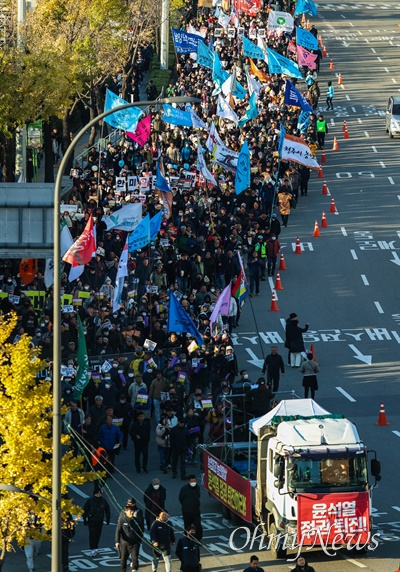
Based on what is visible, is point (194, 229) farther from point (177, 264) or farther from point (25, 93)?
point (25, 93)

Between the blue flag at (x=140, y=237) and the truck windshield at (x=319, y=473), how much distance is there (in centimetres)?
1393

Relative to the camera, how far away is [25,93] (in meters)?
51.7

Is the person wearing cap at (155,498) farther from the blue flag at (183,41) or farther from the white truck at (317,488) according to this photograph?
the blue flag at (183,41)

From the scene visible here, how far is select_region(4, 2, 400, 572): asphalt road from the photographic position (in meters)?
30.8

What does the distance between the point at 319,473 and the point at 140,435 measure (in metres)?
6.24

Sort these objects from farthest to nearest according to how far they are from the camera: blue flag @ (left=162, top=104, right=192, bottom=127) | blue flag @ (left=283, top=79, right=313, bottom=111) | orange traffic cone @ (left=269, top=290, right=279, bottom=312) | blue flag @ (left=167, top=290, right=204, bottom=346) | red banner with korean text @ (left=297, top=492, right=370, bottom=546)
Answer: blue flag @ (left=283, top=79, right=313, bottom=111), blue flag @ (left=162, top=104, right=192, bottom=127), orange traffic cone @ (left=269, top=290, right=279, bottom=312), blue flag @ (left=167, top=290, right=204, bottom=346), red banner with korean text @ (left=297, top=492, right=370, bottom=546)

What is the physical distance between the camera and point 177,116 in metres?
51.8

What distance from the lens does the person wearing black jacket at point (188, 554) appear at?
28.5 metres

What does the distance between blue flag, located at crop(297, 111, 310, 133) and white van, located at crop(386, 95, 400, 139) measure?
7.64 metres

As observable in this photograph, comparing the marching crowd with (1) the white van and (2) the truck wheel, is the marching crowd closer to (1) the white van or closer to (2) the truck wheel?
(2) the truck wheel

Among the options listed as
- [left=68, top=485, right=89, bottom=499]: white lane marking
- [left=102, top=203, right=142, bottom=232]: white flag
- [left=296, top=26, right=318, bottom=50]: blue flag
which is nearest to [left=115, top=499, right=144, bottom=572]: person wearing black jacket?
[left=68, top=485, right=89, bottom=499]: white lane marking

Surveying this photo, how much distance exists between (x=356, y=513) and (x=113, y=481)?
684 centimetres

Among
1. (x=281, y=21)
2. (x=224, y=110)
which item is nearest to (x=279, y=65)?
(x=224, y=110)

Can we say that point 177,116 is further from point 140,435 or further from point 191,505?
point 191,505
